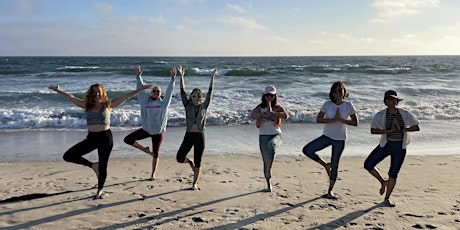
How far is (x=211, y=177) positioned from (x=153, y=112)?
1436 mm

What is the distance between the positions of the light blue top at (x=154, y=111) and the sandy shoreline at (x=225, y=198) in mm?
871

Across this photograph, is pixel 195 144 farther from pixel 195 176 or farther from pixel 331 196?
pixel 331 196

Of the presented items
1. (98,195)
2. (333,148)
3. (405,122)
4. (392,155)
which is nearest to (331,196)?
(333,148)

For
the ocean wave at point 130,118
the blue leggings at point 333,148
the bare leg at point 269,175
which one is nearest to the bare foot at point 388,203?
the blue leggings at point 333,148

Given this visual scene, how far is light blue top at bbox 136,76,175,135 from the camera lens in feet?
20.0

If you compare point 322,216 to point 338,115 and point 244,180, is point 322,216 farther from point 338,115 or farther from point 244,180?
point 244,180

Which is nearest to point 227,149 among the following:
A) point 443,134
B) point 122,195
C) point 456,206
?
point 122,195

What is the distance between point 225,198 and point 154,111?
1799 mm

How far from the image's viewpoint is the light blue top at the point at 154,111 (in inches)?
240

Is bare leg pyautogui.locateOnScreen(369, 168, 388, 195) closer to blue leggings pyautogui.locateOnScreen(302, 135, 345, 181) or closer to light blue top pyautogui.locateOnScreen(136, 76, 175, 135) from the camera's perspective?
blue leggings pyautogui.locateOnScreen(302, 135, 345, 181)

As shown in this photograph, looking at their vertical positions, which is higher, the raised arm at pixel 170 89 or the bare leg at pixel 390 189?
the raised arm at pixel 170 89

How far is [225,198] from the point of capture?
5375 millimetres

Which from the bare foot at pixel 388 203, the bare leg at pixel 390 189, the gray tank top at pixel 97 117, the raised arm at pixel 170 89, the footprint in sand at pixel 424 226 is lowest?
the footprint in sand at pixel 424 226

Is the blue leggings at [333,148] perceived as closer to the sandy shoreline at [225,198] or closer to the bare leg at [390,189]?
the sandy shoreline at [225,198]
